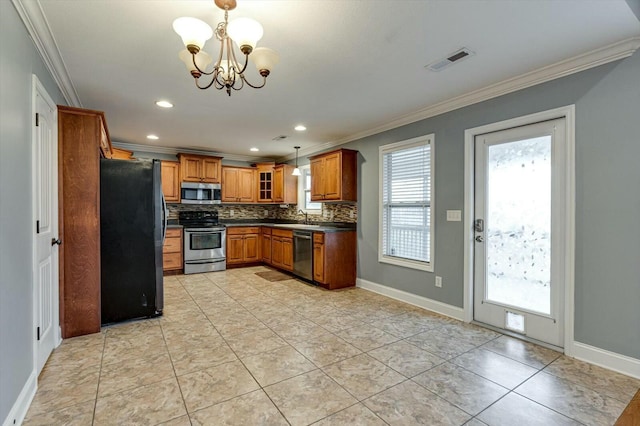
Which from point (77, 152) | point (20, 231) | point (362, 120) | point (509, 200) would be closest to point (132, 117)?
point (77, 152)

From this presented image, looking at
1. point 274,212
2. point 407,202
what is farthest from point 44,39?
point 274,212

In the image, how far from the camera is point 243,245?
6.45m

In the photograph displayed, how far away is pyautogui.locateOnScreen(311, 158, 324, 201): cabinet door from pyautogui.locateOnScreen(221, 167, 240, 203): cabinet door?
2112 millimetres

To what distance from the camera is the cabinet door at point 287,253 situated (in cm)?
552

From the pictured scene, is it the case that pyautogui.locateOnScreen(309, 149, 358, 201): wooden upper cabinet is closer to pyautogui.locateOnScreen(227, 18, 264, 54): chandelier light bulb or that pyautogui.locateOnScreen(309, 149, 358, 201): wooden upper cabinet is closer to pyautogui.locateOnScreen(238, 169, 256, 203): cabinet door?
pyautogui.locateOnScreen(238, 169, 256, 203): cabinet door

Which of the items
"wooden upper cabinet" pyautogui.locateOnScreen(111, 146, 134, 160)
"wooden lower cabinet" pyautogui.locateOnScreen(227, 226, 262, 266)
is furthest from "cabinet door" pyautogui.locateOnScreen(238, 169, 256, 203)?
"wooden upper cabinet" pyautogui.locateOnScreen(111, 146, 134, 160)

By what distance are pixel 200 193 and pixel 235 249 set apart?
134cm

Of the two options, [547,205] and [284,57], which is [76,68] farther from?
[547,205]

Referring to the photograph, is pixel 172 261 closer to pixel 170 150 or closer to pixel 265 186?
pixel 170 150

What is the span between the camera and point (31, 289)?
203 centimetres

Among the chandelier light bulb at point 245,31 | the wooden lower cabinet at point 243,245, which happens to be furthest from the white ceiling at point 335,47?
the wooden lower cabinet at point 243,245

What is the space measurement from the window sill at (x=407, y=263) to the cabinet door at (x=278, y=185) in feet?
9.90

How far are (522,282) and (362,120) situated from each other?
2.71 meters

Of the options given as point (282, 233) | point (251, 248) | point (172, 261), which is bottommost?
point (172, 261)
